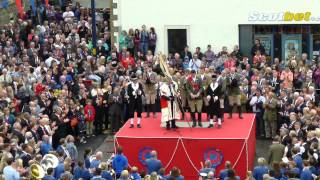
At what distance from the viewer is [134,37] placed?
123 feet

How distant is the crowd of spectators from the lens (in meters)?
23.5

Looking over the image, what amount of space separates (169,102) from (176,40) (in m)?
11.2

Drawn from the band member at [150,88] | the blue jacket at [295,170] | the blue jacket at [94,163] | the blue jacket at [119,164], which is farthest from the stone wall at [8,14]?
the blue jacket at [295,170]

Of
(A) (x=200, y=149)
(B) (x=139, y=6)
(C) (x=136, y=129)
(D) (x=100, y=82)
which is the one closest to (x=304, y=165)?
(A) (x=200, y=149)

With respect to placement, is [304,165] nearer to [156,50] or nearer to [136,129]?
[136,129]

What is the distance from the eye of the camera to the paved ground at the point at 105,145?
29.6 m

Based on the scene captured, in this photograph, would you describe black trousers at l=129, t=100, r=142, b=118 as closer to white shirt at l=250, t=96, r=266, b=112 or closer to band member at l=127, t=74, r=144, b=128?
band member at l=127, t=74, r=144, b=128

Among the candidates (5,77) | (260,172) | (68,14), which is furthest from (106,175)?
(68,14)

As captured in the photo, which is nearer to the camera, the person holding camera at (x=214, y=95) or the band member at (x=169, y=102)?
the band member at (x=169, y=102)

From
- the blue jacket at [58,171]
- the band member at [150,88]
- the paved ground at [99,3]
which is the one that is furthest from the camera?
the paved ground at [99,3]

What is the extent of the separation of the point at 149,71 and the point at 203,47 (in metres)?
7.20

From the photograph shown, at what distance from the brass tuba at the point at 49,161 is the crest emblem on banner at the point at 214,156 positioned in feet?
17.1

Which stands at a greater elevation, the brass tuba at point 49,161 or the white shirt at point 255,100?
the white shirt at point 255,100

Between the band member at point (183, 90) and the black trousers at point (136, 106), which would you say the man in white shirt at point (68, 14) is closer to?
the black trousers at point (136, 106)
